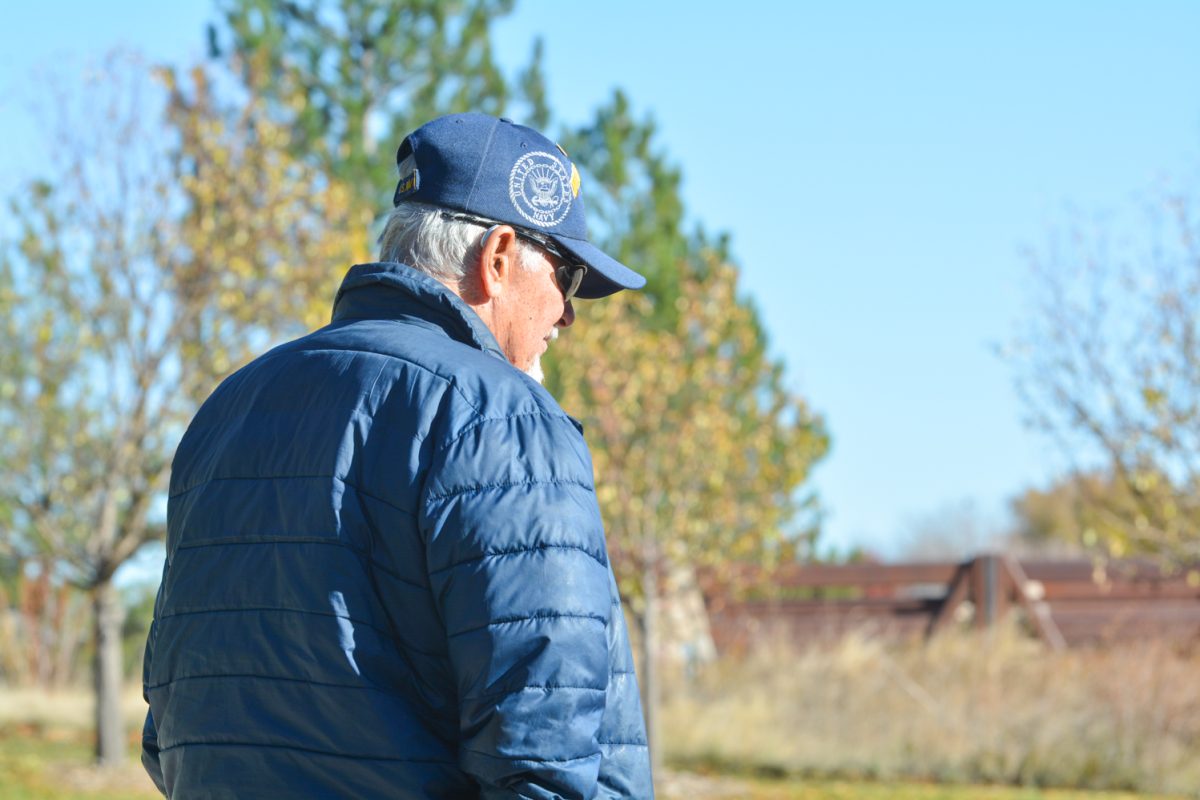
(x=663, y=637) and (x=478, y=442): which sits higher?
(x=478, y=442)

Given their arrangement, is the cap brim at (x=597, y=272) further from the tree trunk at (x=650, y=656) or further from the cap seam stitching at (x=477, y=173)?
the tree trunk at (x=650, y=656)

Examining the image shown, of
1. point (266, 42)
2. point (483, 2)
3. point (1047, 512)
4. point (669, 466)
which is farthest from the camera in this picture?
point (1047, 512)

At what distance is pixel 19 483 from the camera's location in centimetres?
1122

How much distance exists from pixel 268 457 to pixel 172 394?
9393 mm

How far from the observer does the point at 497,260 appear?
2.23 metres

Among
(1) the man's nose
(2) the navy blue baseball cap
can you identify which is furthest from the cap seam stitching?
(1) the man's nose

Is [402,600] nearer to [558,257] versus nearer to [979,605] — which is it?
[558,257]

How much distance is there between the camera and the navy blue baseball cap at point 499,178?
221 centimetres

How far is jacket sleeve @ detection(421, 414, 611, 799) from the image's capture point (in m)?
1.82

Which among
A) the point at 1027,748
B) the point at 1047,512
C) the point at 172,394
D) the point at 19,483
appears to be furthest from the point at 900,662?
the point at 1047,512

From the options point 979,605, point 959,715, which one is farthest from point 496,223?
point 979,605

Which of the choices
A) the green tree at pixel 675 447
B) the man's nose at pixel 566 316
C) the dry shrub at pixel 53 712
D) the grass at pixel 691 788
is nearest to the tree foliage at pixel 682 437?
the green tree at pixel 675 447

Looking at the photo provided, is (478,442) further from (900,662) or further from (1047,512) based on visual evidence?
(1047,512)

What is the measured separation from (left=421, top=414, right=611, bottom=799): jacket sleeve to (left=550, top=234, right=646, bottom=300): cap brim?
451mm
